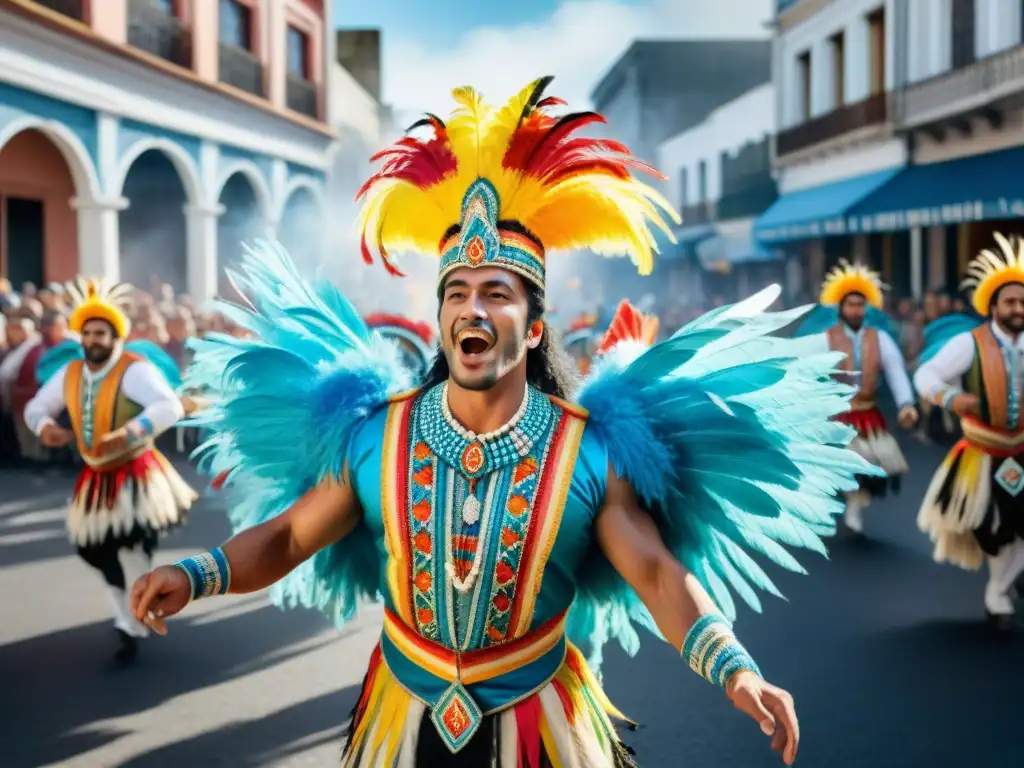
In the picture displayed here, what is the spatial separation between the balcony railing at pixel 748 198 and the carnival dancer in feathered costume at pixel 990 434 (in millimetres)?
24592

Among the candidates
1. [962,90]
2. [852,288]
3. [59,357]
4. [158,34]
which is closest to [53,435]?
[59,357]

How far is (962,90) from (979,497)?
1424 centimetres

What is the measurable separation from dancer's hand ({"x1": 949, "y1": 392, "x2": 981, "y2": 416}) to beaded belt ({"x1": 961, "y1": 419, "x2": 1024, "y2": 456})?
14 centimetres

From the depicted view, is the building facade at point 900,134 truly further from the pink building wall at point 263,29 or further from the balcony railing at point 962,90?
the pink building wall at point 263,29

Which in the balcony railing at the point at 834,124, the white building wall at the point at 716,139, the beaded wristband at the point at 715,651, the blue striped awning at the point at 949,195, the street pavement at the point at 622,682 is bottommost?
the street pavement at the point at 622,682

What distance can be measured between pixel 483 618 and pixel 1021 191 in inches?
616

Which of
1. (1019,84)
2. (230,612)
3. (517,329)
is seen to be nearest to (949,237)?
(1019,84)

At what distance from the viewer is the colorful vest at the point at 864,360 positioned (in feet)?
30.0

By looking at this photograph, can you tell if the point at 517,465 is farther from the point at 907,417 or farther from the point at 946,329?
the point at 907,417

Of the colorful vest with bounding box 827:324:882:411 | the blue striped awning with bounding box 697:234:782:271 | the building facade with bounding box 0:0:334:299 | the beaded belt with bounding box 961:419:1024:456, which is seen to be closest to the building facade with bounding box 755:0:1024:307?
the blue striped awning with bounding box 697:234:782:271

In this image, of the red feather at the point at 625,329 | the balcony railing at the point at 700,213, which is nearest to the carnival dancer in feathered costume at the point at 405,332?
the red feather at the point at 625,329

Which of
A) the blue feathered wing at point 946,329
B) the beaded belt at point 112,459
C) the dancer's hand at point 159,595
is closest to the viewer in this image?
the dancer's hand at point 159,595

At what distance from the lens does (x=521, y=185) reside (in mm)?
2922

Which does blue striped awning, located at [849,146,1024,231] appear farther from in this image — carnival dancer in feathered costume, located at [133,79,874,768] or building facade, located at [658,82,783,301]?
carnival dancer in feathered costume, located at [133,79,874,768]
